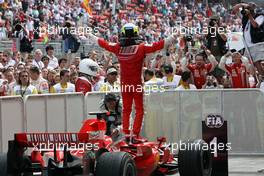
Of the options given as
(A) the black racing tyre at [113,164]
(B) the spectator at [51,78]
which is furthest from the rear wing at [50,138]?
(B) the spectator at [51,78]

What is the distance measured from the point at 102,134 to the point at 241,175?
346 cm

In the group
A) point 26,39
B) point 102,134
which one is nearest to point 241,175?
point 102,134

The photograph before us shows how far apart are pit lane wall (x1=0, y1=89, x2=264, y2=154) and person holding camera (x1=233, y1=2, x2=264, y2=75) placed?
0.71 meters

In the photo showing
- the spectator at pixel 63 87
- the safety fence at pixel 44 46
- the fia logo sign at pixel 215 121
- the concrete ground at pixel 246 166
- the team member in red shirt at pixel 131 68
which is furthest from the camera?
the safety fence at pixel 44 46

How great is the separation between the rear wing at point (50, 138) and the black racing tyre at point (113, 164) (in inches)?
12.4

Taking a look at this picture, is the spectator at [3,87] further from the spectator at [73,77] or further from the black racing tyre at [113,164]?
the black racing tyre at [113,164]

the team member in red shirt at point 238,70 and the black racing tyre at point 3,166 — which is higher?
the team member in red shirt at point 238,70

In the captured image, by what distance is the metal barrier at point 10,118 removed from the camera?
13.8 metres

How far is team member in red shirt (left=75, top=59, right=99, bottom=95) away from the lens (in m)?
16.0

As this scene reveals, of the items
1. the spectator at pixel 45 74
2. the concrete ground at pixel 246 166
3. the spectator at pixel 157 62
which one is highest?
the spectator at pixel 157 62

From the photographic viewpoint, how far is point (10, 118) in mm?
14023

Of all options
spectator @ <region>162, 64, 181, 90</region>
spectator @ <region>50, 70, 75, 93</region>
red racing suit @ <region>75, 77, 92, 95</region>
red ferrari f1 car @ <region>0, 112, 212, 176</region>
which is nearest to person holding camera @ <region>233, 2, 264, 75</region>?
spectator @ <region>162, 64, 181, 90</region>

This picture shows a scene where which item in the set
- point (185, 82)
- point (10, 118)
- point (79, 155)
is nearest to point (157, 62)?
point (185, 82)

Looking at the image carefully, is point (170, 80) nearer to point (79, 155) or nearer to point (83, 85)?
point (83, 85)
